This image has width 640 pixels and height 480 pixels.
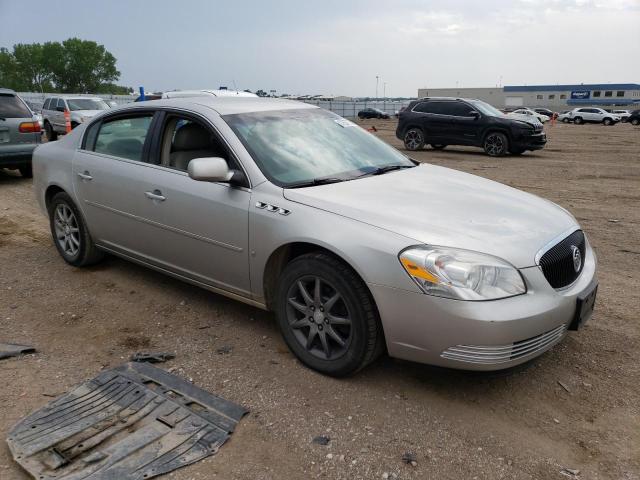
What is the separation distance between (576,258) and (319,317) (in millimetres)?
1559

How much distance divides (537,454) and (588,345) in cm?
135

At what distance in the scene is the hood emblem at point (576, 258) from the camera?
3111 mm

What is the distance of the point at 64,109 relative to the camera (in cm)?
1905

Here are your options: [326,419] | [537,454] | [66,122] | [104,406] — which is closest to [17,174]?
[66,122]

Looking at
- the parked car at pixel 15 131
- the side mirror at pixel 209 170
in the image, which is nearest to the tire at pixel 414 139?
the parked car at pixel 15 131

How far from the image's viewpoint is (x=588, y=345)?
3.61m

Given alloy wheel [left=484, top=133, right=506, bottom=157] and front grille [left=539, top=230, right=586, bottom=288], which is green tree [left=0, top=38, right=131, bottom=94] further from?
front grille [left=539, top=230, right=586, bottom=288]

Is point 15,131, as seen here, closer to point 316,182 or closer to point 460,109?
point 316,182

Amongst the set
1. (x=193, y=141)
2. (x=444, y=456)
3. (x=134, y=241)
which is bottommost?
(x=444, y=456)

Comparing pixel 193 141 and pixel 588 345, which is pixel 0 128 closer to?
pixel 193 141

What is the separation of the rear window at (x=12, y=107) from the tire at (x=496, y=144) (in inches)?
473

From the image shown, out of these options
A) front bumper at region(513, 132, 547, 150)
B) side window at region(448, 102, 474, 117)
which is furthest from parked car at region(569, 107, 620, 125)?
side window at region(448, 102, 474, 117)

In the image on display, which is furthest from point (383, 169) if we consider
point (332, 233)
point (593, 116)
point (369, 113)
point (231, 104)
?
point (369, 113)

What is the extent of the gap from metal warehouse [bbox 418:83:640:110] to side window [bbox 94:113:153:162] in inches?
3512
